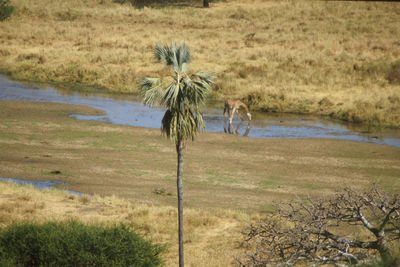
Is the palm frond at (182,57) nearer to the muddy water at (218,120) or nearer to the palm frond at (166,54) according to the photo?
the palm frond at (166,54)

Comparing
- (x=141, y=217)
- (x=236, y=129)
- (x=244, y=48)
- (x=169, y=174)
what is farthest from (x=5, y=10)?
(x=141, y=217)

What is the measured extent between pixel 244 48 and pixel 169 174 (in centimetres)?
3600

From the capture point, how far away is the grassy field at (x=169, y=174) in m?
19.1

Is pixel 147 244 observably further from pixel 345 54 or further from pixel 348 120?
pixel 345 54

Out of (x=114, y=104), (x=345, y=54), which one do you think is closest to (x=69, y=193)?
(x=114, y=104)

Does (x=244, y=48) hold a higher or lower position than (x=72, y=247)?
higher

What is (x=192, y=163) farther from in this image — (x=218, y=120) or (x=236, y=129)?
(x=218, y=120)

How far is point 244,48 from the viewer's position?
193 feet

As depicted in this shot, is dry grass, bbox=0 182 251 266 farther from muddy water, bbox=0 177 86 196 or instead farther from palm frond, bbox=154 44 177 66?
palm frond, bbox=154 44 177 66

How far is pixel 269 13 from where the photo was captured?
249ft

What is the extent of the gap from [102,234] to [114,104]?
28915 millimetres

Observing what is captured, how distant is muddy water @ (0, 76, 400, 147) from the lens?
33.9 metres

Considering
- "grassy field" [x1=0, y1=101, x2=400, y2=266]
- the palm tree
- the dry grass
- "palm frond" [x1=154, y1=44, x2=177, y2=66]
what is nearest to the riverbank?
"grassy field" [x1=0, y1=101, x2=400, y2=266]

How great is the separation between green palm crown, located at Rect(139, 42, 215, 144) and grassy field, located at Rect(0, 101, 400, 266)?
369cm
